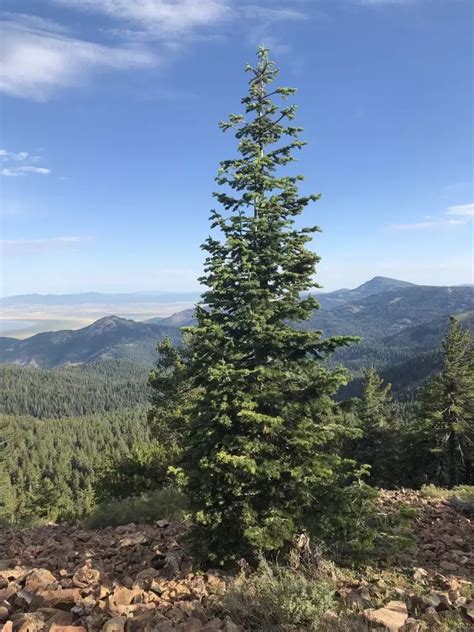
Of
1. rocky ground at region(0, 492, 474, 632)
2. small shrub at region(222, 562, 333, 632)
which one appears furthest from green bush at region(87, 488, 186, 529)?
small shrub at region(222, 562, 333, 632)

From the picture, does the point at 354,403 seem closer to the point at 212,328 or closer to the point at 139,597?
the point at 212,328

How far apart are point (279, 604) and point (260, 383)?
171 inches

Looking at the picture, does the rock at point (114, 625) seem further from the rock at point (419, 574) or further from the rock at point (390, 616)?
the rock at point (419, 574)

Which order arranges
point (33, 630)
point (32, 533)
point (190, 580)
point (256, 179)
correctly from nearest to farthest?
point (33, 630) < point (190, 580) < point (256, 179) < point (32, 533)

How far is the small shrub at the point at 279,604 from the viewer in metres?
6.07

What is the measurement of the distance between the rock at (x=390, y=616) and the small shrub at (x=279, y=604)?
0.63 m

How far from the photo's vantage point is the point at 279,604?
20.9 feet

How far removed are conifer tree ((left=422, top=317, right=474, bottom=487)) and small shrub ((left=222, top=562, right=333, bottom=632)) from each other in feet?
93.5

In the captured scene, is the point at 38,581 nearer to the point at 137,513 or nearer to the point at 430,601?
the point at 430,601

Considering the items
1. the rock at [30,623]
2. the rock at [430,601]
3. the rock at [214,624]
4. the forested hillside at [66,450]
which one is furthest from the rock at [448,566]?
the forested hillside at [66,450]

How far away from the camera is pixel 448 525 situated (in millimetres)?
12852

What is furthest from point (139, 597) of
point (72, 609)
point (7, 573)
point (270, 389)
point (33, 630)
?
point (270, 389)

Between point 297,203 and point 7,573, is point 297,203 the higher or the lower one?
the higher one

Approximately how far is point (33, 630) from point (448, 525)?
11579 millimetres
